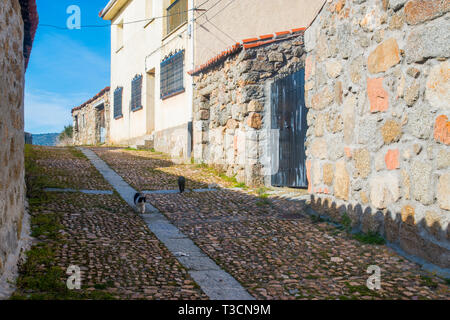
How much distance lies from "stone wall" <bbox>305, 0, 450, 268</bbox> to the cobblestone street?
1.20 feet

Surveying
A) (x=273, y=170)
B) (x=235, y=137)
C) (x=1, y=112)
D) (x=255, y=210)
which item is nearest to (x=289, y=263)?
(x=255, y=210)

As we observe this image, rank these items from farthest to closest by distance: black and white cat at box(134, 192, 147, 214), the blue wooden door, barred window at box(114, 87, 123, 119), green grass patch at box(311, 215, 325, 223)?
barred window at box(114, 87, 123, 119)
the blue wooden door
black and white cat at box(134, 192, 147, 214)
green grass patch at box(311, 215, 325, 223)

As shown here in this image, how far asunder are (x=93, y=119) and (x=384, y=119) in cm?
1899

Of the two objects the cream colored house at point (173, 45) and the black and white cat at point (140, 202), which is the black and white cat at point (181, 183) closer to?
the black and white cat at point (140, 202)

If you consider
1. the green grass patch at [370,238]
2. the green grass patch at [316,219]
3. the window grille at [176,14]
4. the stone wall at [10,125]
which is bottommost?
the green grass patch at [370,238]

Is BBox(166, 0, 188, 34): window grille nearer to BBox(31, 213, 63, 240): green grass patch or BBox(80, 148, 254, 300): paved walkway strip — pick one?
BBox(80, 148, 254, 300): paved walkway strip

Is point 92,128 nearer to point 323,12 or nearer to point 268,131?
point 268,131

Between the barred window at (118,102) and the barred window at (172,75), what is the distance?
484 cm

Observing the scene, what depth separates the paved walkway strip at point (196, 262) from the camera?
3.09m

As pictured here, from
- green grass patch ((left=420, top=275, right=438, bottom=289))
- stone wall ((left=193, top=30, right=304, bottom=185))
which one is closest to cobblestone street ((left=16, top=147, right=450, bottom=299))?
green grass patch ((left=420, top=275, right=438, bottom=289))

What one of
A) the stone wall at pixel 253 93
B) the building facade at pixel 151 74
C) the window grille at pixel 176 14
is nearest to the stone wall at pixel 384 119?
the stone wall at pixel 253 93

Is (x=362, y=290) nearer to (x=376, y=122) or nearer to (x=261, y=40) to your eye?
(x=376, y=122)

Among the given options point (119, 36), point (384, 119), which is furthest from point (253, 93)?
point (119, 36)

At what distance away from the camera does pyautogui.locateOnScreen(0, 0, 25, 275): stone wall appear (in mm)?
3022
